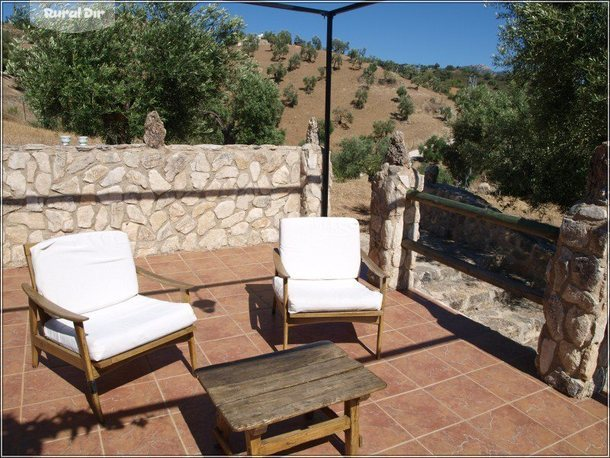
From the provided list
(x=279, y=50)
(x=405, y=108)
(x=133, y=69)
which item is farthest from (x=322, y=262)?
(x=279, y=50)

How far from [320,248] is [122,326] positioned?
199cm

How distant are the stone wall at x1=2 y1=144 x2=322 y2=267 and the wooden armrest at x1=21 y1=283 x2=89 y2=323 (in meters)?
2.74

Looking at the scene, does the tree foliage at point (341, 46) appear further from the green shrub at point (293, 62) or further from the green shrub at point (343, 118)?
the green shrub at point (343, 118)

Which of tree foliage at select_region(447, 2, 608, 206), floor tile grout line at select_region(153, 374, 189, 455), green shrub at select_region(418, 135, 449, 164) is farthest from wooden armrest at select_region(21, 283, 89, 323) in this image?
green shrub at select_region(418, 135, 449, 164)

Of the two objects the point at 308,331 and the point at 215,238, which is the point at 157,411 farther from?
the point at 215,238

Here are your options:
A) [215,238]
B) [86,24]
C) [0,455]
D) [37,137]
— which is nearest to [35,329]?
[0,455]

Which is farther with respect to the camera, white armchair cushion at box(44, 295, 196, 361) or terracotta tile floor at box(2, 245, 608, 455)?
white armchair cushion at box(44, 295, 196, 361)

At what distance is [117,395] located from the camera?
3.41m

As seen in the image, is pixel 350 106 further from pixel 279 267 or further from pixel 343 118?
pixel 279 267

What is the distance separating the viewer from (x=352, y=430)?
9.27 ft

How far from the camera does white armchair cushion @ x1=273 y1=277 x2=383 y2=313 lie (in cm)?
396

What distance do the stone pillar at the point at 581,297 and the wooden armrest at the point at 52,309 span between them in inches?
130

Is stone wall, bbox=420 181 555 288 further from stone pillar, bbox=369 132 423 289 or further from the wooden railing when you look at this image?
the wooden railing

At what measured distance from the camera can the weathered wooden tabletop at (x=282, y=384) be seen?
8.09 ft
